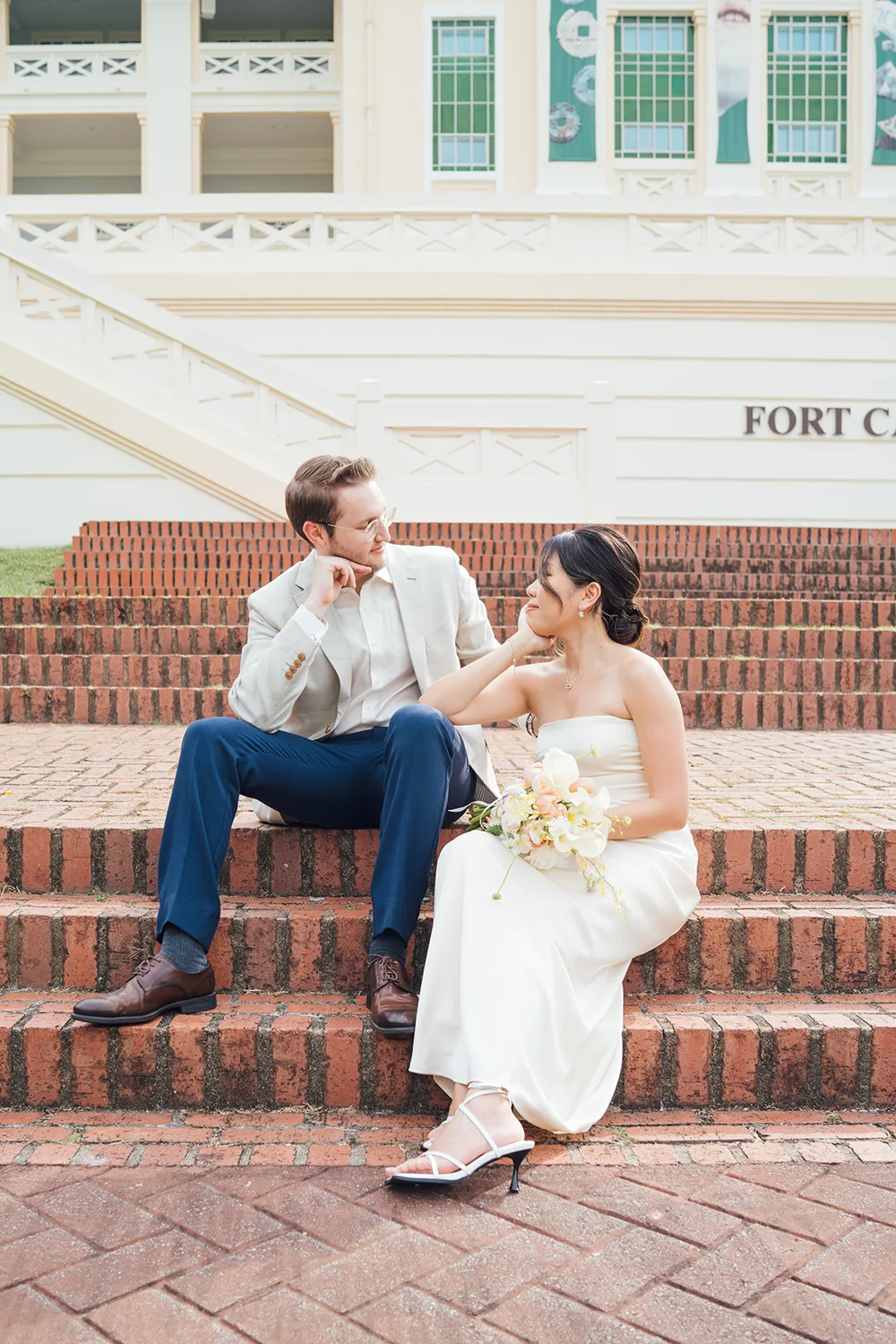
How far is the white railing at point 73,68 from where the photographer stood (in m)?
19.4

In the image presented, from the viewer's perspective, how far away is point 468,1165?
2320 mm

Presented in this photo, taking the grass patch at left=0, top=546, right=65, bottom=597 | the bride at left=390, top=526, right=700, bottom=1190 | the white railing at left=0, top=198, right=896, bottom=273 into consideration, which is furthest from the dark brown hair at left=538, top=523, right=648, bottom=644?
the white railing at left=0, top=198, right=896, bottom=273

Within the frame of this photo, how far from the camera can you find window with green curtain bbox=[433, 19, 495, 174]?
17.6 meters

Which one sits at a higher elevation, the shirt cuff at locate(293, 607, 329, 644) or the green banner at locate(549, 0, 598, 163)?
the green banner at locate(549, 0, 598, 163)

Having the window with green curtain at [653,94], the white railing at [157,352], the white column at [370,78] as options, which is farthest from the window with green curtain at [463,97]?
the white railing at [157,352]

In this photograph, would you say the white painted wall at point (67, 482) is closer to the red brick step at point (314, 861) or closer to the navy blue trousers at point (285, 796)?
the red brick step at point (314, 861)

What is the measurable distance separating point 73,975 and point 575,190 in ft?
53.7

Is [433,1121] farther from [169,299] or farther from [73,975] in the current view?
[169,299]

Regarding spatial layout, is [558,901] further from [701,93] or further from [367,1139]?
[701,93]

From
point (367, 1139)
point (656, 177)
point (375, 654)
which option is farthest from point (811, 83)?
point (367, 1139)

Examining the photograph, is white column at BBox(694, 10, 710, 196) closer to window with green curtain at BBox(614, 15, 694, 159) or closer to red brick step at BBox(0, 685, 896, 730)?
window with green curtain at BBox(614, 15, 694, 159)

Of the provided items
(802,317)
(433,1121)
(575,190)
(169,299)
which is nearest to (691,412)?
(802,317)

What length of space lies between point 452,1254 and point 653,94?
18975 mm

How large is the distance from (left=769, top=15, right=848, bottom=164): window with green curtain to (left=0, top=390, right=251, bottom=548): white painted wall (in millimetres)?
12299
